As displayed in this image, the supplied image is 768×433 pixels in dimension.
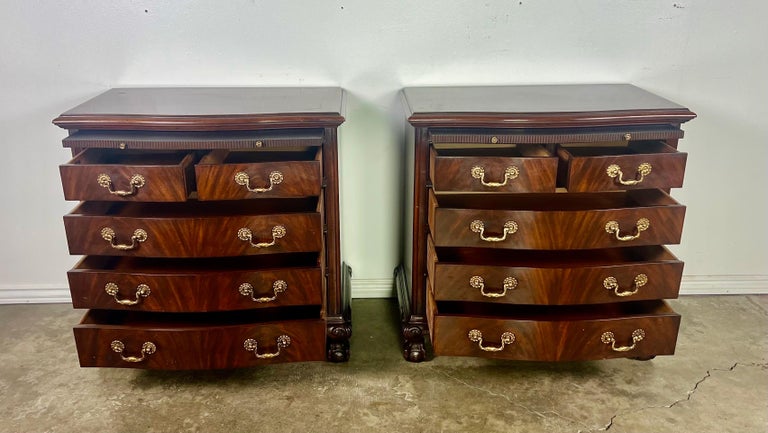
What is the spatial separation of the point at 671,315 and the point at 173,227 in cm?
139

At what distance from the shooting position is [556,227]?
1.65 m

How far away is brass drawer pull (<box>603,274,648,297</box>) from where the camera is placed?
1.69 m

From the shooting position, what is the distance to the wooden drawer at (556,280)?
5.50 ft

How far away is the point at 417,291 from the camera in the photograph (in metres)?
1.92

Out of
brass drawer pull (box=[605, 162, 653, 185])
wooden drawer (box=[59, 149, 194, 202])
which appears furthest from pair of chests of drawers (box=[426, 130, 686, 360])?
wooden drawer (box=[59, 149, 194, 202])

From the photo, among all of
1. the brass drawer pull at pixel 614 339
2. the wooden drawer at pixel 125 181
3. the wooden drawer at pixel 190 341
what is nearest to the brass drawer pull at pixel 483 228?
the brass drawer pull at pixel 614 339

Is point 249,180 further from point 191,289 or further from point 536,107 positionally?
point 536,107

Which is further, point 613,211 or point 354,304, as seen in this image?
point 354,304

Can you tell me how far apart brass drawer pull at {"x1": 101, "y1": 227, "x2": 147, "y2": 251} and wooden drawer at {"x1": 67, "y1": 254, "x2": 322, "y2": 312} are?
0.08 m

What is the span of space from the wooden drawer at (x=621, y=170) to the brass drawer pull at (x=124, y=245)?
114 cm

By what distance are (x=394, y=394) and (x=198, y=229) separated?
0.73 metres

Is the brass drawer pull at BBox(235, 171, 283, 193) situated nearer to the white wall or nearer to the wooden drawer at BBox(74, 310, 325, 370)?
the wooden drawer at BBox(74, 310, 325, 370)

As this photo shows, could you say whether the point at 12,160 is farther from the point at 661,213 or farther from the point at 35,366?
the point at 661,213

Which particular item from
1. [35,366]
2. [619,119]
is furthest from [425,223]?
[35,366]
